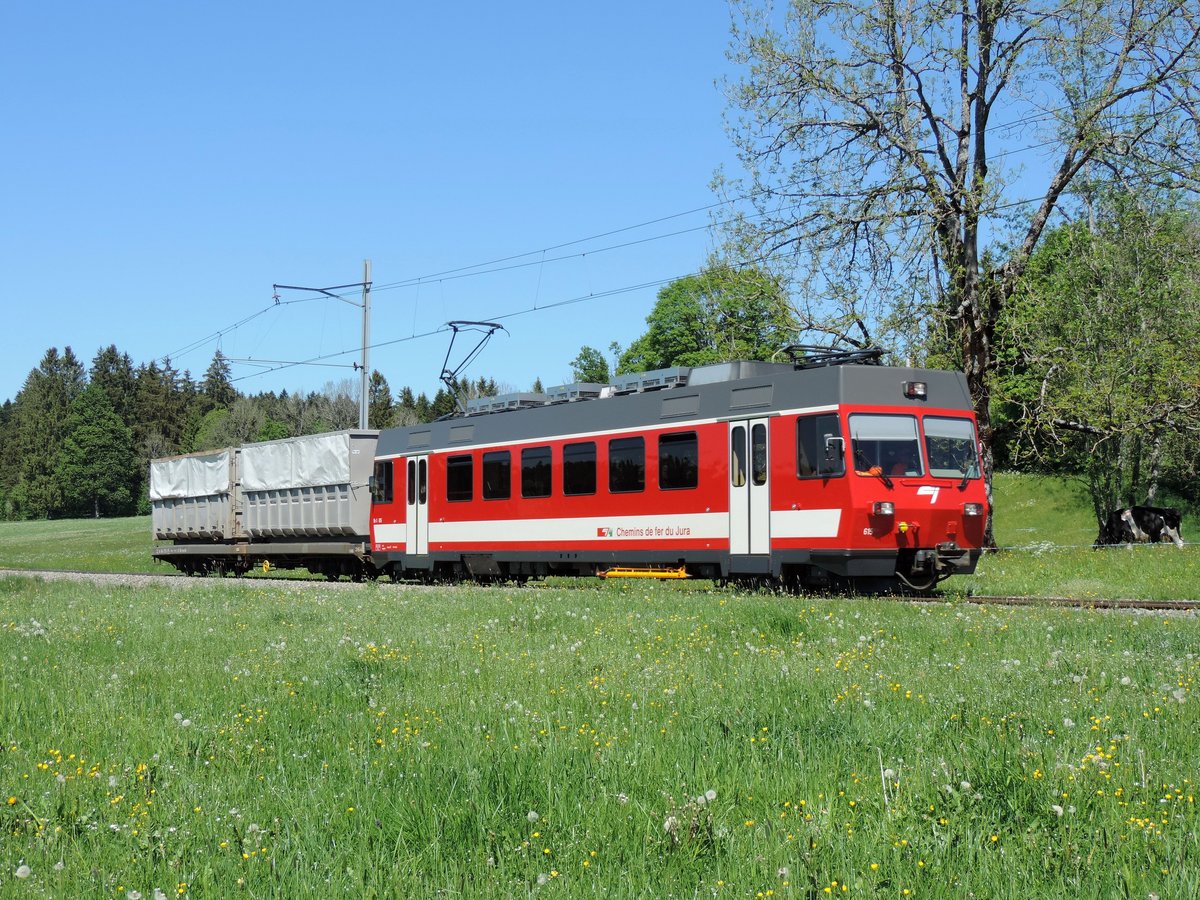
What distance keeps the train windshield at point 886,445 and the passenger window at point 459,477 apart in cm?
959

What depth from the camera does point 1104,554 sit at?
80.6 feet

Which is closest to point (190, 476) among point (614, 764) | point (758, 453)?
point (758, 453)

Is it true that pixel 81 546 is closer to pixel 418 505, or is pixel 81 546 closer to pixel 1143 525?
pixel 418 505

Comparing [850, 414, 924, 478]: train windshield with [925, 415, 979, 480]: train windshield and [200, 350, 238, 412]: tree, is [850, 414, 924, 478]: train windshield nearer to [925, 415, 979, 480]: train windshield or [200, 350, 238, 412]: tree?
[925, 415, 979, 480]: train windshield

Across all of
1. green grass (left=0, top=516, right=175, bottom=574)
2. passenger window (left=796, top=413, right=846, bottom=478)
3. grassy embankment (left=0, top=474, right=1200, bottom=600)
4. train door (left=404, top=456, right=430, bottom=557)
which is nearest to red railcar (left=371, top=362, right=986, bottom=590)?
passenger window (left=796, top=413, right=846, bottom=478)

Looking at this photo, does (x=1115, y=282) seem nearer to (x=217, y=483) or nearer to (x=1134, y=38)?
(x=1134, y=38)

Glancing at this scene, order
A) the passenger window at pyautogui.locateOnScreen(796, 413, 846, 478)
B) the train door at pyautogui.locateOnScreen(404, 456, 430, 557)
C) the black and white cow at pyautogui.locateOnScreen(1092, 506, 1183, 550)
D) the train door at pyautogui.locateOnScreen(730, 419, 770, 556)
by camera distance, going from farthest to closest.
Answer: the black and white cow at pyautogui.locateOnScreen(1092, 506, 1183, 550)
the train door at pyautogui.locateOnScreen(404, 456, 430, 557)
the train door at pyautogui.locateOnScreen(730, 419, 770, 556)
the passenger window at pyautogui.locateOnScreen(796, 413, 846, 478)

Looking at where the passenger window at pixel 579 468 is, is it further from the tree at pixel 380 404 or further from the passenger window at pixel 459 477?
the tree at pixel 380 404

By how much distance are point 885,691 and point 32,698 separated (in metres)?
5.80

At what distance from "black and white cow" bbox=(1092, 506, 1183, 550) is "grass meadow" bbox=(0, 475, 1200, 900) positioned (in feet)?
74.9

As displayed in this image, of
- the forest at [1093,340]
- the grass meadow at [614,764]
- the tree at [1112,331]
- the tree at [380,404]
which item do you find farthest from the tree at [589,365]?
the grass meadow at [614,764]

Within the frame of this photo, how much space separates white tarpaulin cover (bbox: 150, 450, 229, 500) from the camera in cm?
3472

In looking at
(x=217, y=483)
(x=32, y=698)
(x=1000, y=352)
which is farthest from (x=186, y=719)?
(x=217, y=483)

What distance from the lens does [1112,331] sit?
1287 inches
